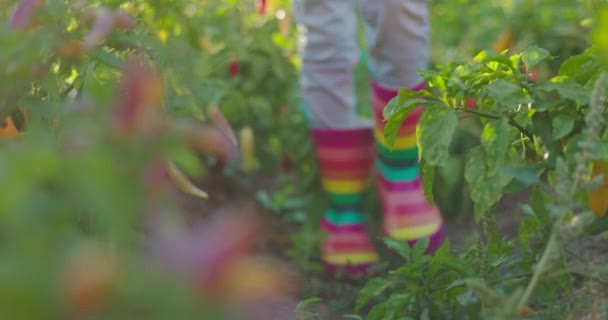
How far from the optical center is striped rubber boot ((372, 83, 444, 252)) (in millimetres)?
2260

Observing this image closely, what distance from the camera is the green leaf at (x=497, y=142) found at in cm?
134

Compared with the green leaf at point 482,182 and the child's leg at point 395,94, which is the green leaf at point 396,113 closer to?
the green leaf at point 482,182

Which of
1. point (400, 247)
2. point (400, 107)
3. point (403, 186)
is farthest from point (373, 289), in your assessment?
point (403, 186)

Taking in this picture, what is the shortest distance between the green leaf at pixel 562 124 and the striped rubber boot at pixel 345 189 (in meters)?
1.05

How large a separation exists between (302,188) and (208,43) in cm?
55

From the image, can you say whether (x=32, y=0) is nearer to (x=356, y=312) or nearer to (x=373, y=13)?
(x=356, y=312)

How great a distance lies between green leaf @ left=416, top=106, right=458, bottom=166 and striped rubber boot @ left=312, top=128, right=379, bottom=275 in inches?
36.4

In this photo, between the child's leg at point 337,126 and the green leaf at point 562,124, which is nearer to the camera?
the green leaf at point 562,124

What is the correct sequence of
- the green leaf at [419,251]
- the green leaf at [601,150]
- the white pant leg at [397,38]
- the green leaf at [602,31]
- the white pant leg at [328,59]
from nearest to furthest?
the green leaf at [602,31], the green leaf at [601,150], the green leaf at [419,251], the white pant leg at [397,38], the white pant leg at [328,59]

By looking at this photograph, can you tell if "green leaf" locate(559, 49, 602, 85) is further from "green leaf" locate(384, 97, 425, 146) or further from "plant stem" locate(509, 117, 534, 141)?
"green leaf" locate(384, 97, 425, 146)

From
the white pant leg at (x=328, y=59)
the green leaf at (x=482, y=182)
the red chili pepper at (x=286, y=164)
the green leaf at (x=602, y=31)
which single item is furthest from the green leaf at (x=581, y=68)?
the red chili pepper at (x=286, y=164)

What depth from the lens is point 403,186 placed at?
7.60ft

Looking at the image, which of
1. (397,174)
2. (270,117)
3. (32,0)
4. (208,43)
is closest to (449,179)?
(397,174)

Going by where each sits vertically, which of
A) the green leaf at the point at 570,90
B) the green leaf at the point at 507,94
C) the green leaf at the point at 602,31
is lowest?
the green leaf at the point at 507,94
